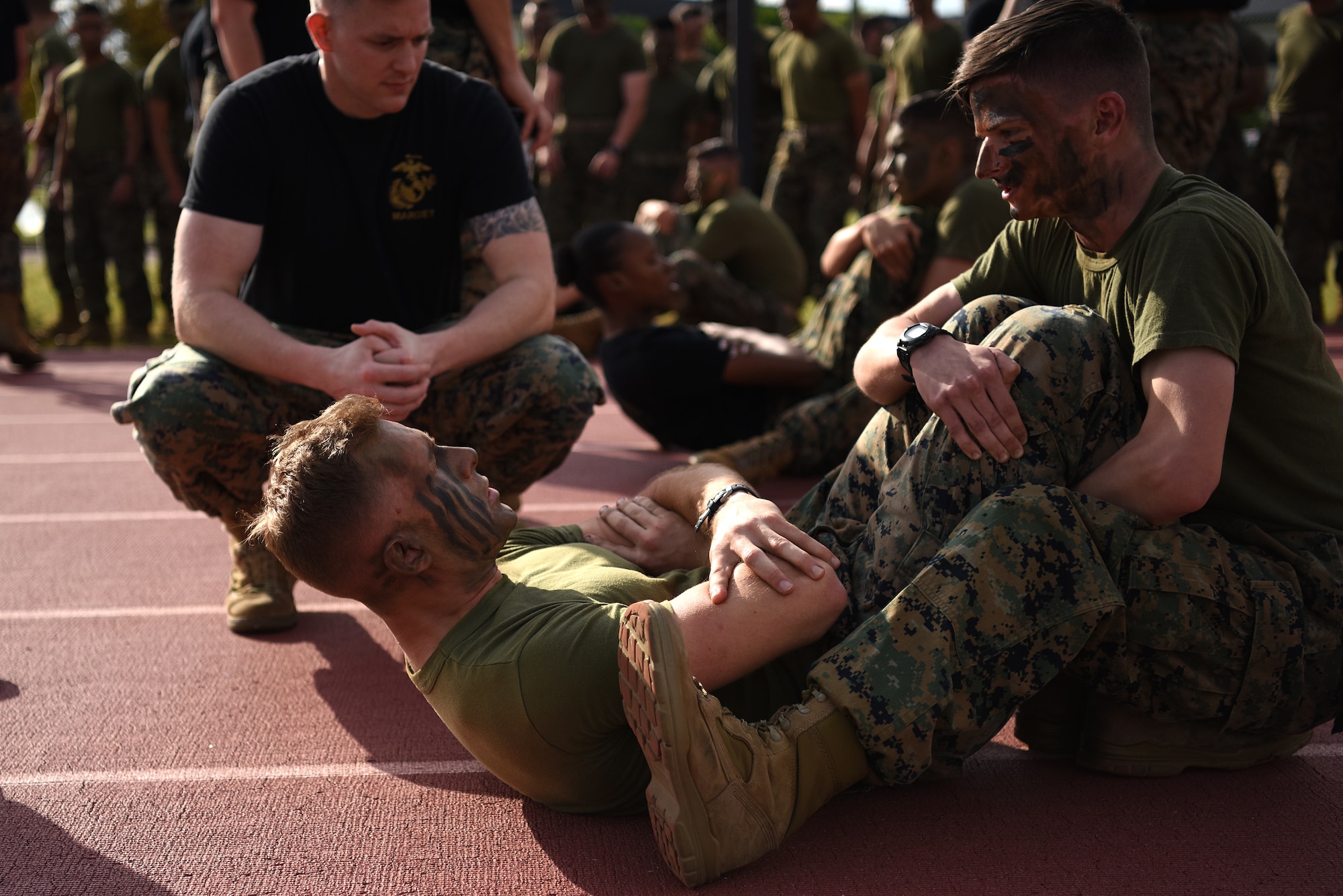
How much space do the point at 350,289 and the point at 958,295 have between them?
1845 mm

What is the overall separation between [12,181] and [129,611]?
530 cm

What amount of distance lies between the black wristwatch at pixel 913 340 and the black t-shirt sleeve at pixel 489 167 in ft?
5.28

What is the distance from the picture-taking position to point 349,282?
353 cm

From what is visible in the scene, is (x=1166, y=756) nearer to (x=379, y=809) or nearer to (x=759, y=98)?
(x=379, y=809)

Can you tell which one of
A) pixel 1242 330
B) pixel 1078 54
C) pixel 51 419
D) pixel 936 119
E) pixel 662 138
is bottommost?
pixel 51 419

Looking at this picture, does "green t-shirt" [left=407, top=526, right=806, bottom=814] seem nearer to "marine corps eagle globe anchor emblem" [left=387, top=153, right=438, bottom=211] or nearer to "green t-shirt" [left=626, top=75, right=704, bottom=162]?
"marine corps eagle globe anchor emblem" [left=387, top=153, right=438, bottom=211]

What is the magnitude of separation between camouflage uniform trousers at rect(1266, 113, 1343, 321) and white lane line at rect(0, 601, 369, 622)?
6943 mm

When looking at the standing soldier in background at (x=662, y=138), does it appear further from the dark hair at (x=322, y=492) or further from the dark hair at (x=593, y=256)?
the dark hair at (x=322, y=492)

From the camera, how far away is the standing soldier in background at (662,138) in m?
9.74

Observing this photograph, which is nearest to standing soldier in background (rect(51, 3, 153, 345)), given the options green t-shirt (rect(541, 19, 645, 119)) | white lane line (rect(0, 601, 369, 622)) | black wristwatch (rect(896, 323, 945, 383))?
green t-shirt (rect(541, 19, 645, 119))

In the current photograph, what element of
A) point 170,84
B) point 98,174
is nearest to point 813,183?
point 170,84

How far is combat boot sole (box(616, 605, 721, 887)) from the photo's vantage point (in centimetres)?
182

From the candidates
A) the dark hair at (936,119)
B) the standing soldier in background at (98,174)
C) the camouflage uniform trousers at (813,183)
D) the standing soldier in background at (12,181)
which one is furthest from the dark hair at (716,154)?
the standing soldier in background at (98,174)

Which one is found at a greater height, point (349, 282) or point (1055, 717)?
point (349, 282)
